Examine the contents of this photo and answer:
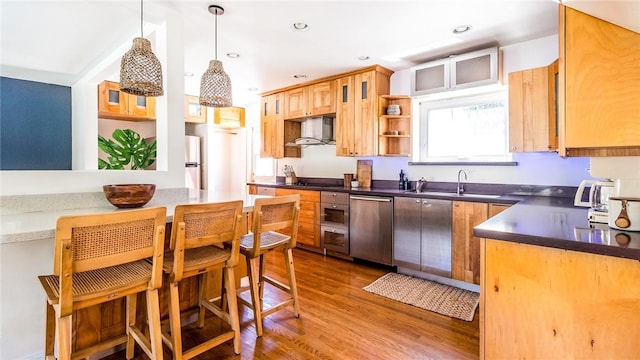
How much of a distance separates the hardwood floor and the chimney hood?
7.56 feet

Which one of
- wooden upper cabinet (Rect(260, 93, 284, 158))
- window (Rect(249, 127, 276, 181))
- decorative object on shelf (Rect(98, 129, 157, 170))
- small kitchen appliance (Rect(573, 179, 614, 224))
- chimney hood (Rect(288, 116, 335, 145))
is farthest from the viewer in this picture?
window (Rect(249, 127, 276, 181))

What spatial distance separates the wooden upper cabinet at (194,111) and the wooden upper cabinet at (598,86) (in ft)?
16.9

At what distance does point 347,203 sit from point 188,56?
257cm

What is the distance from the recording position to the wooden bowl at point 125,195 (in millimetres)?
1923

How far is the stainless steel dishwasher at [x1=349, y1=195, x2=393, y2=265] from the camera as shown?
3.43 meters

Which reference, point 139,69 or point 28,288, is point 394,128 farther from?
point 28,288

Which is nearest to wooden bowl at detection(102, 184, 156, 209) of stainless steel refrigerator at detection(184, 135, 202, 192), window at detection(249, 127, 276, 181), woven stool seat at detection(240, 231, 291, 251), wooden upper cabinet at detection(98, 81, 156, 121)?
woven stool seat at detection(240, 231, 291, 251)

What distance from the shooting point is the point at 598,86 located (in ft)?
4.60

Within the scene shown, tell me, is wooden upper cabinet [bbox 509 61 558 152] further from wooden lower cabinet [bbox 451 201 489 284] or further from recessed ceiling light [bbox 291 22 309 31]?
recessed ceiling light [bbox 291 22 309 31]

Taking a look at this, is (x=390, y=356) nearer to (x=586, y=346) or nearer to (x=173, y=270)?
(x=586, y=346)

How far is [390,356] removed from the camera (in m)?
1.90

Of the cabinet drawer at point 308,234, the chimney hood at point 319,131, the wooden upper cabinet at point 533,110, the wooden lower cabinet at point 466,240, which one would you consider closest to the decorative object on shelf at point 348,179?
the chimney hood at point 319,131

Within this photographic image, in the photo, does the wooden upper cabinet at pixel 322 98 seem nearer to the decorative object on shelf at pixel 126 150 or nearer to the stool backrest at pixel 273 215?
the stool backrest at pixel 273 215

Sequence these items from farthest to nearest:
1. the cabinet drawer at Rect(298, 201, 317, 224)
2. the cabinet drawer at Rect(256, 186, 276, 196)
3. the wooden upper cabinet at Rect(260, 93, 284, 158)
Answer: the wooden upper cabinet at Rect(260, 93, 284, 158)
the cabinet drawer at Rect(256, 186, 276, 196)
the cabinet drawer at Rect(298, 201, 317, 224)
